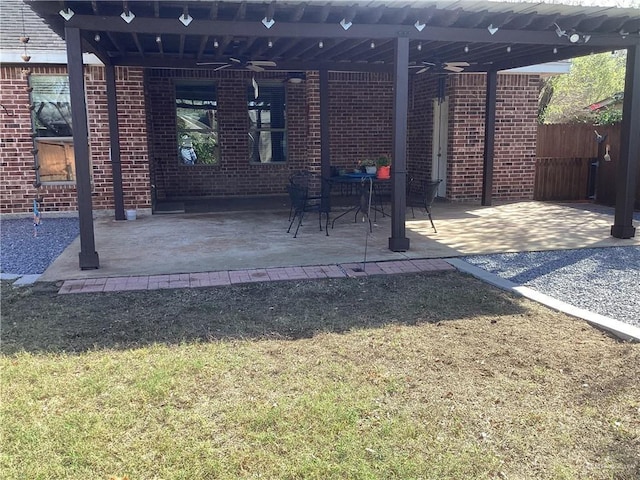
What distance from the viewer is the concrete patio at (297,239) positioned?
21.3ft

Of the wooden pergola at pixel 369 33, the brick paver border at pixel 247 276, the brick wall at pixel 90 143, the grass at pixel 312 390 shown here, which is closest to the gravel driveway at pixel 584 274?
the grass at pixel 312 390

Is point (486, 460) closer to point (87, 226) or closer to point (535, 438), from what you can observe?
point (535, 438)

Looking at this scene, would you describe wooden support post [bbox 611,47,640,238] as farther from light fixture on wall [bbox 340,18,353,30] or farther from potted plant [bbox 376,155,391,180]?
light fixture on wall [bbox 340,18,353,30]

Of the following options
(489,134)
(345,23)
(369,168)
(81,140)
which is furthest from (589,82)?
(81,140)

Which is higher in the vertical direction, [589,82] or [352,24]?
[589,82]

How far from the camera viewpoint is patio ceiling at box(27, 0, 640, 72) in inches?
230

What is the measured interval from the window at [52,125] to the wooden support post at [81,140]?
4.20 metres

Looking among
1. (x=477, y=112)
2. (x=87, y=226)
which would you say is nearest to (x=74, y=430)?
(x=87, y=226)

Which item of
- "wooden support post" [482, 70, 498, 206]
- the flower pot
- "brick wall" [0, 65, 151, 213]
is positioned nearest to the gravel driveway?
the flower pot

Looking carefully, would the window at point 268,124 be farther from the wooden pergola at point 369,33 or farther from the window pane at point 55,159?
the window pane at point 55,159

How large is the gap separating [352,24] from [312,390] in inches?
185

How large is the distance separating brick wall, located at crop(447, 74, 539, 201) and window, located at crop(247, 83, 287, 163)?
4.08 meters

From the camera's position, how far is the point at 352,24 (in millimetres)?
6508

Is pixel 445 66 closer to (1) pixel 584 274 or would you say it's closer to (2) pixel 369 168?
(2) pixel 369 168
